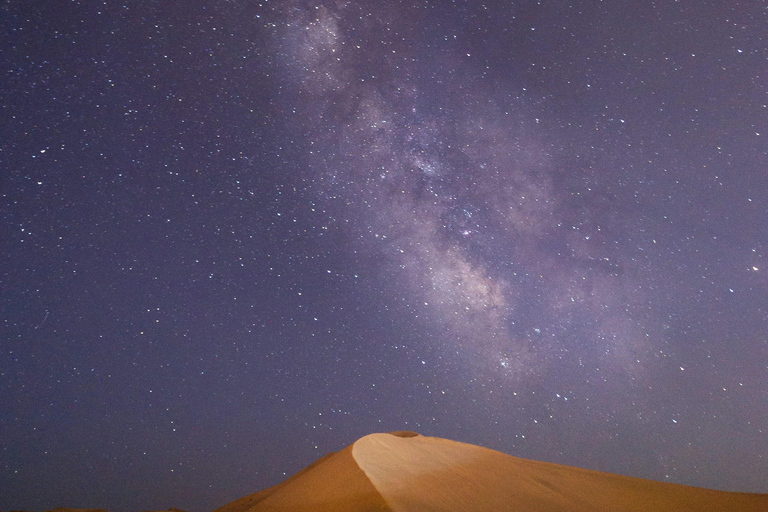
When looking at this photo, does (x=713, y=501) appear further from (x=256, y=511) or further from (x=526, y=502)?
(x=256, y=511)

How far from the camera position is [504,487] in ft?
31.4

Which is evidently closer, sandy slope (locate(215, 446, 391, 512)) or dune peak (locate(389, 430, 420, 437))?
sandy slope (locate(215, 446, 391, 512))

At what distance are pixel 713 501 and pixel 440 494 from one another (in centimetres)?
609

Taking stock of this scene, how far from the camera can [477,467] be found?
35.3 feet

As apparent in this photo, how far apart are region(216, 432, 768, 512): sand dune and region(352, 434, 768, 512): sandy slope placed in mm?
21

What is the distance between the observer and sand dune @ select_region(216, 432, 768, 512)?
8.08m

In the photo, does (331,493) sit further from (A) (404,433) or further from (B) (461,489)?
(A) (404,433)

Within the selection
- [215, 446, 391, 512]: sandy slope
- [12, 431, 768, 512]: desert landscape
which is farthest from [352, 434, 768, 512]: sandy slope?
[215, 446, 391, 512]: sandy slope

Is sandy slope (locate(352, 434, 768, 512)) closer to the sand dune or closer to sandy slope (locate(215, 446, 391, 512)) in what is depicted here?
the sand dune

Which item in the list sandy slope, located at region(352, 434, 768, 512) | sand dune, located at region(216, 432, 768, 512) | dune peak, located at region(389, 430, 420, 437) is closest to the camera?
sand dune, located at region(216, 432, 768, 512)

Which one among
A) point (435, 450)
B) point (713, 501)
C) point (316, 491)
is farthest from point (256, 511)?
point (713, 501)

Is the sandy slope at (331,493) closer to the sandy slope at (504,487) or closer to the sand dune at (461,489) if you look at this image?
the sand dune at (461,489)

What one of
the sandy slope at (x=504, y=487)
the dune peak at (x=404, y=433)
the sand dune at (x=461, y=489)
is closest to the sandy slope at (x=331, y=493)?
the sand dune at (x=461, y=489)

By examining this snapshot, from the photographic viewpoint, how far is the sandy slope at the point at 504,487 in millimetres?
8398
